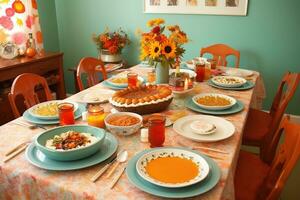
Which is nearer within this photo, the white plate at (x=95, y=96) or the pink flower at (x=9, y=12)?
the white plate at (x=95, y=96)

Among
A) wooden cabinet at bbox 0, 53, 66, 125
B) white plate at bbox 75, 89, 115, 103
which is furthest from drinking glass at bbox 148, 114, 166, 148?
wooden cabinet at bbox 0, 53, 66, 125

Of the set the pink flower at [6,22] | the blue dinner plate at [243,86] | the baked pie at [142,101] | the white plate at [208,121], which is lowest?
the white plate at [208,121]

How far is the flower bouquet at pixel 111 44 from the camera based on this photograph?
11.2ft

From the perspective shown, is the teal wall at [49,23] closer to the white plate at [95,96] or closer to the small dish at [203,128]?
the white plate at [95,96]

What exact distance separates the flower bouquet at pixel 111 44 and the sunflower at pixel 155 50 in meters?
1.61

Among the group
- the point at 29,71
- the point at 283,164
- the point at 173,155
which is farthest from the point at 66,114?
the point at 29,71

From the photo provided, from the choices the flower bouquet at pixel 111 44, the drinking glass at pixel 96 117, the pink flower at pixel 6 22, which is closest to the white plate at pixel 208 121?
the drinking glass at pixel 96 117

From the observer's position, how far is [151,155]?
115cm

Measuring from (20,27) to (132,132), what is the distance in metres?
2.53

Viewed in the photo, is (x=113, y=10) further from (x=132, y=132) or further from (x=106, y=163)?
(x=106, y=163)

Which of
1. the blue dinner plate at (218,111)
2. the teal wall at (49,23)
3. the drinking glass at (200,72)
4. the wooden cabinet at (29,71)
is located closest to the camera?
the blue dinner plate at (218,111)

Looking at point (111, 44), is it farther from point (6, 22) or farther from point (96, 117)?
point (96, 117)

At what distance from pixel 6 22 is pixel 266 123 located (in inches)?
109

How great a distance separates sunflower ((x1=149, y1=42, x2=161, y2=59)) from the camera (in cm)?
184
